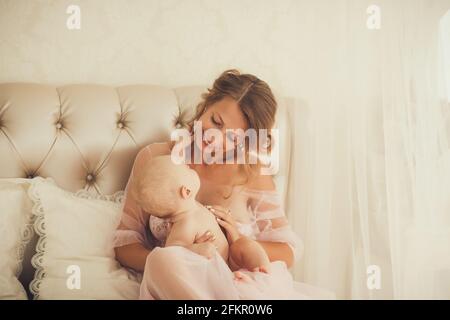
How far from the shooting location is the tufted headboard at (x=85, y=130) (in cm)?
127

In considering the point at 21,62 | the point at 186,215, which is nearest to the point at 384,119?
the point at 186,215

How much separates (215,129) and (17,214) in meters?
A: 0.58

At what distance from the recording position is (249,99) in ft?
4.03

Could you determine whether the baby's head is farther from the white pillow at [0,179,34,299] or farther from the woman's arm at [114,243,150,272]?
the white pillow at [0,179,34,299]

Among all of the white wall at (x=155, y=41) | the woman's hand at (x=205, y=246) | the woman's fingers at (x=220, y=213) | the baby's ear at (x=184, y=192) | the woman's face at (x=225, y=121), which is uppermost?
the white wall at (x=155, y=41)

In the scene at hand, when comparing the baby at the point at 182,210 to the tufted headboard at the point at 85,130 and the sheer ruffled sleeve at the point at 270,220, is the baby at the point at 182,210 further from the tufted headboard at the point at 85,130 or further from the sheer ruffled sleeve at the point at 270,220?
the tufted headboard at the point at 85,130

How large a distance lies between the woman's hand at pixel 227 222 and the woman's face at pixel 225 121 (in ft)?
0.61

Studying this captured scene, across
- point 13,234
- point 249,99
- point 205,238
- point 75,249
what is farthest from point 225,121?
point 13,234

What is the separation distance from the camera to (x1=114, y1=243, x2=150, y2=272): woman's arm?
1102 mm

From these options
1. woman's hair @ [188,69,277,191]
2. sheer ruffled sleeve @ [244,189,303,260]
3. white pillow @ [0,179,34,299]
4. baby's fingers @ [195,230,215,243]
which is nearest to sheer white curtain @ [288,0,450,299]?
sheer ruffled sleeve @ [244,189,303,260]

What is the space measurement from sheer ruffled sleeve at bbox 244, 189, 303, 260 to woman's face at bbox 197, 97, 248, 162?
0.16 m

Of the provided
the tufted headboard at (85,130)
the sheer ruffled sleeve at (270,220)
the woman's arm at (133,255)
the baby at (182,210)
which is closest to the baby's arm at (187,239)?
the baby at (182,210)

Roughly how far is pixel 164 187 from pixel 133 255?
0.76 feet
